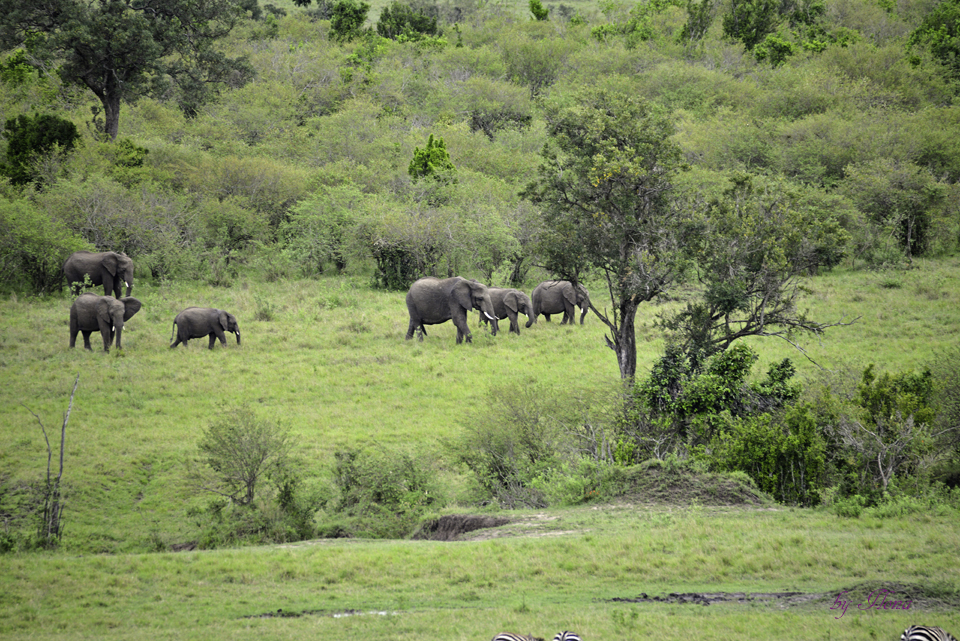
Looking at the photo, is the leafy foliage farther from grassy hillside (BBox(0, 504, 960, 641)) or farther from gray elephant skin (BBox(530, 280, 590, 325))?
grassy hillside (BBox(0, 504, 960, 641))

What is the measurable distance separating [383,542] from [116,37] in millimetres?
40286

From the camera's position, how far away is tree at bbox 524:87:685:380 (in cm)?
1759

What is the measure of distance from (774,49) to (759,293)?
210ft

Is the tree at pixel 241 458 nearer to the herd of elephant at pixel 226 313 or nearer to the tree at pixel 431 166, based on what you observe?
the herd of elephant at pixel 226 313

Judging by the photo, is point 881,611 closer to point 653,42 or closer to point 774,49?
point 774,49

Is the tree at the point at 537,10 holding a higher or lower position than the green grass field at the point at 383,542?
higher

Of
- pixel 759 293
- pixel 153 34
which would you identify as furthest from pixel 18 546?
pixel 153 34

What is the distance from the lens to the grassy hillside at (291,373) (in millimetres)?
16078

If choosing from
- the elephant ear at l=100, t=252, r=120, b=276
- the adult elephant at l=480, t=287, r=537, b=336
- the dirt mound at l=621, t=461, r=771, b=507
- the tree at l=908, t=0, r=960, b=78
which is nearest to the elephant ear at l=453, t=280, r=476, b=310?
the adult elephant at l=480, t=287, r=537, b=336

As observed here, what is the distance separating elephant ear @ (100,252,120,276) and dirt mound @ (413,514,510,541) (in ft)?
69.8

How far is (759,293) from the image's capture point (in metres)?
17.2

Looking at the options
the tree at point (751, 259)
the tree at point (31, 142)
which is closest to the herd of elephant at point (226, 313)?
the tree at point (751, 259)

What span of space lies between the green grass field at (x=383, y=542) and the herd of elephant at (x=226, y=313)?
2.74 ft

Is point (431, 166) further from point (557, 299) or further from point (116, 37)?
point (116, 37)
